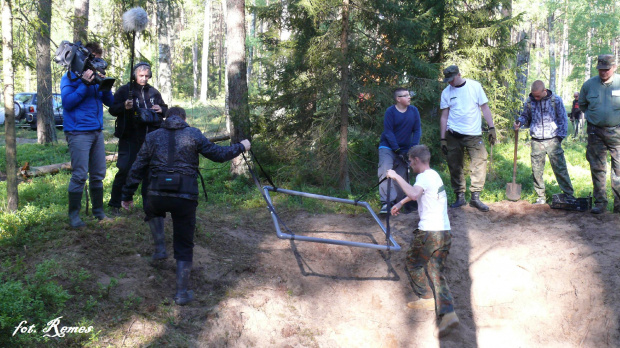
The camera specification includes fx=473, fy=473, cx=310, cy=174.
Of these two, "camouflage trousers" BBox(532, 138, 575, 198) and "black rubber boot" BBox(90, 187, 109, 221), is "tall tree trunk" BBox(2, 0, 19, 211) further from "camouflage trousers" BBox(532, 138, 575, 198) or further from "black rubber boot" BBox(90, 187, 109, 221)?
"camouflage trousers" BBox(532, 138, 575, 198)

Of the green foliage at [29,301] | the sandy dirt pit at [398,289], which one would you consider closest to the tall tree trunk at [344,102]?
the sandy dirt pit at [398,289]

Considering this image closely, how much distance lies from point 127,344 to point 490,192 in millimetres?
8694

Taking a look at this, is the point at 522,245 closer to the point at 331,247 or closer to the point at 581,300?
the point at 581,300

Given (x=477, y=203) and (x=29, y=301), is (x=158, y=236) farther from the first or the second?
A: (x=477, y=203)

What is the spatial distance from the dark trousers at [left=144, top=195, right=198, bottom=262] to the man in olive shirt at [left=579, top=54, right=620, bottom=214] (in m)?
6.71

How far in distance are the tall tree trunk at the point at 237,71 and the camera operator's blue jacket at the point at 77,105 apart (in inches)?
182

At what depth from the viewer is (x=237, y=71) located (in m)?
11.3

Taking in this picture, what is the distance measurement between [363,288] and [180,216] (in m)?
2.91

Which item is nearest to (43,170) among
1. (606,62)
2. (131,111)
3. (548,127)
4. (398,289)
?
(131,111)

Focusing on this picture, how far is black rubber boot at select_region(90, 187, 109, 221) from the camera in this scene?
6902mm

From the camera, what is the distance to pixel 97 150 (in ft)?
22.0

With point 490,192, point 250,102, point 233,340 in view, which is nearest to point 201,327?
point 233,340

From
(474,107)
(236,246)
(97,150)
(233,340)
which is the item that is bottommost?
(233,340)

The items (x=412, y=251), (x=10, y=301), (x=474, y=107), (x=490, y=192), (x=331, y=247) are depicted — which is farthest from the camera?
(x=490, y=192)
